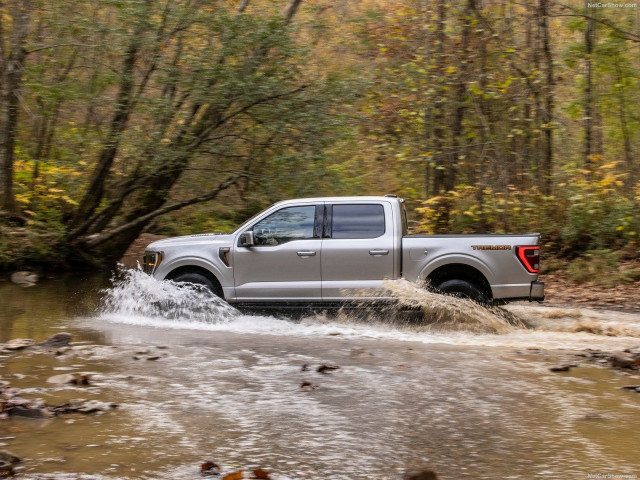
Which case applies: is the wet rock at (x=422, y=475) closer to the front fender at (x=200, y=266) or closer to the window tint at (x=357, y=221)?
the window tint at (x=357, y=221)

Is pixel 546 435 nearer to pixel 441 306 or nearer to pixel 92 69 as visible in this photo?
pixel 441 306

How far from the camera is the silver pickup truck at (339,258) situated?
29.9 ft

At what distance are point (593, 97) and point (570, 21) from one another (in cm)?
204

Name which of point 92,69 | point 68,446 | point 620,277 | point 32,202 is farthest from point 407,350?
point 32,202

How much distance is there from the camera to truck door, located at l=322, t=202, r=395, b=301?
9320 mm

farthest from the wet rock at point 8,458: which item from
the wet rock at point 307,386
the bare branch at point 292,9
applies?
the bare branch at point 292,9

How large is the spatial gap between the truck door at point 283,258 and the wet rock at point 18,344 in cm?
277

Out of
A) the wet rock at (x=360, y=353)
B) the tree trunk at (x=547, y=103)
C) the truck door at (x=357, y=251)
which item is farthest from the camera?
the tree trunk at (x=547, y=103)

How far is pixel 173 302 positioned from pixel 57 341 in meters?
2.02

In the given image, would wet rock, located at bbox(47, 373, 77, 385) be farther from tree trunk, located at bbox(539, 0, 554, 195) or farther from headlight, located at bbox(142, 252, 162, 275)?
tree trunk, located at bbox(539, 0, 554, 195)

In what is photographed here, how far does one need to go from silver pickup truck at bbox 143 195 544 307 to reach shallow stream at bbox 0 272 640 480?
1.01 ft

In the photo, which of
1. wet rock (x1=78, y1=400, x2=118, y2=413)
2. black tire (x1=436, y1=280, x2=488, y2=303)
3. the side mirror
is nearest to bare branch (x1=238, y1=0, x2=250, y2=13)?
the side mirror

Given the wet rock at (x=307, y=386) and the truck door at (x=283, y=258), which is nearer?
the wet rock at (x=307, y=386)

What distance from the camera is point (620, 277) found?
13.1 metres
